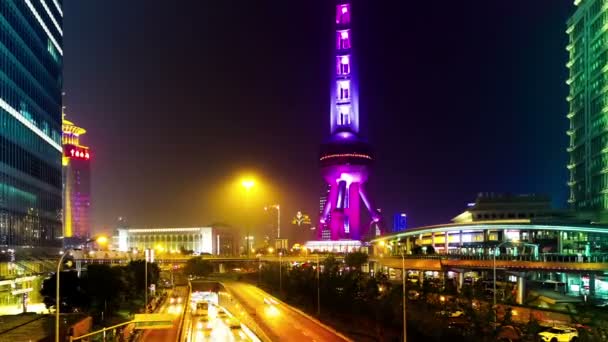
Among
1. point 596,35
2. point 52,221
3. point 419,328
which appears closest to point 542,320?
point 419,328

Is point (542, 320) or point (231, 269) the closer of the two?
point (542, 320)

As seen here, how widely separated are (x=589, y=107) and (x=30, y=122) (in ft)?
297

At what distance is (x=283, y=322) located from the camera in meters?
62.9

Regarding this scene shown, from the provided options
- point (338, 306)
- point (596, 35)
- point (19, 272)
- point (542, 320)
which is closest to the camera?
point (542, 320)

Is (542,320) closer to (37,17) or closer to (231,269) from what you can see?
(37,17)

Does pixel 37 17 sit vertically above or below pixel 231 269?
Result: above

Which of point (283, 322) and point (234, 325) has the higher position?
point (234, 325)

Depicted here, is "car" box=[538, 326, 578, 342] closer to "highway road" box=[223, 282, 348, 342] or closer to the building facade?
"highway road" box=[223, 282, 348, 342]

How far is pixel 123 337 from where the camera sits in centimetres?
4475

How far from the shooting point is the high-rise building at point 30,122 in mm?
64938

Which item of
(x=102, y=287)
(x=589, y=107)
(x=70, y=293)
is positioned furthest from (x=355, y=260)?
(x=70, y=293)

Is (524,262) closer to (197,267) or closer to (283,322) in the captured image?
(283,322)

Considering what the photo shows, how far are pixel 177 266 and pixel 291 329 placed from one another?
4793 inches

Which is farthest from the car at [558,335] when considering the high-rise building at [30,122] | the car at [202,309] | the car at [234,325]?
the high-rise building at [30,122]
